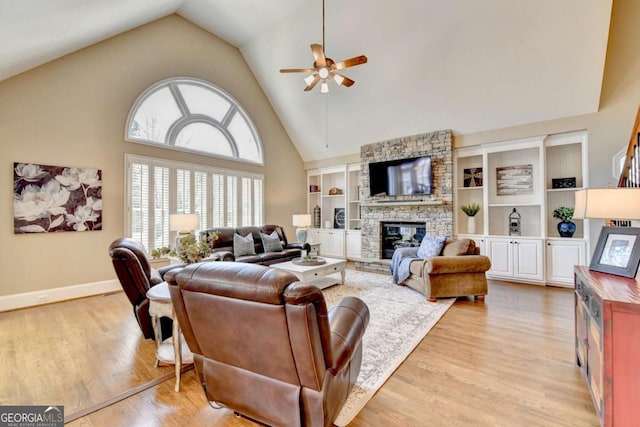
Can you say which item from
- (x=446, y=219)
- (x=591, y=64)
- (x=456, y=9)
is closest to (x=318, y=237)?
(x=446, y=219)

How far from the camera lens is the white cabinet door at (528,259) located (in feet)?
16.4

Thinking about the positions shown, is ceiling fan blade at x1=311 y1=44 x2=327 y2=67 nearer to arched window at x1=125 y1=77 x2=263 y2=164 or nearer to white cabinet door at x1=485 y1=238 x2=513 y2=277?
arched window at x1=125 y1=77 x2=263 y2=164

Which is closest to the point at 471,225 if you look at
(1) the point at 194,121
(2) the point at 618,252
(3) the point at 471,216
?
(3) the point at 471,216

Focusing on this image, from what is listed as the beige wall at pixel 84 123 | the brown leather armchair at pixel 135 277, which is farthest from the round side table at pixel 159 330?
the beige wall at pixel 84 123

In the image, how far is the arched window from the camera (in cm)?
525

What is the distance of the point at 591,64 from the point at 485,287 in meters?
3.71

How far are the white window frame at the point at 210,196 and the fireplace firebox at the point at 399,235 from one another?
3.23 m

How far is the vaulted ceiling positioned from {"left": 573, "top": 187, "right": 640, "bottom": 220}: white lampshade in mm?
3246

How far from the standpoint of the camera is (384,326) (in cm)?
323

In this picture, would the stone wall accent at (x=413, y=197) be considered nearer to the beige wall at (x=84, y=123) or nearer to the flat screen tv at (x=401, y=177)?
the flat screen tv at (x=401, y=177)

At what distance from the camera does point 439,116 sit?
5777mm

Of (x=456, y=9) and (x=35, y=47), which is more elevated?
(x=456, y=9)

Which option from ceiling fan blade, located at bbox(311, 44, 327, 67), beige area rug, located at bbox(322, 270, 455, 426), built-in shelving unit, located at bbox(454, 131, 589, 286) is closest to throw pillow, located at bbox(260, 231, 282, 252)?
beige area rug, located at bbox(322, 270, 455, 426)

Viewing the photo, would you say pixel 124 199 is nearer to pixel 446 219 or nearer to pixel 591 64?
pixel 446 219
